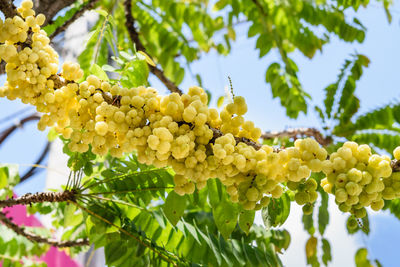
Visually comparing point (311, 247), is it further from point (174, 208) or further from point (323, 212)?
point (174, 208)

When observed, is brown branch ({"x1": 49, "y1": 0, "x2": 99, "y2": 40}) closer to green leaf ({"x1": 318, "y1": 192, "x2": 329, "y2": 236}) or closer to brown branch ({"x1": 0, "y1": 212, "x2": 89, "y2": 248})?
brown branch ({"x1": 0, "y1": 212, "x2": 89, "y2": 248})

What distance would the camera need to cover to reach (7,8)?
2.81 feet

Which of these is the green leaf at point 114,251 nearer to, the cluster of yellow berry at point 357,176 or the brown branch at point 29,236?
the brown branch at point 29,236

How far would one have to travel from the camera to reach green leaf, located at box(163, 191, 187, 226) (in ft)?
3.32

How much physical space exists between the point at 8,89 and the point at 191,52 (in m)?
1.76

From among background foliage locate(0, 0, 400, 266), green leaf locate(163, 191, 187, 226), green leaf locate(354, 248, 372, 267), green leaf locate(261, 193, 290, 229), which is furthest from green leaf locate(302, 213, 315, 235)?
green leaf locate(163, 191, 187, 226)

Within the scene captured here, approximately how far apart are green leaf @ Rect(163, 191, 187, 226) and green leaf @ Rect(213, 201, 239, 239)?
3.7 inches

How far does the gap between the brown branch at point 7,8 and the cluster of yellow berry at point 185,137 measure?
2 centimetres

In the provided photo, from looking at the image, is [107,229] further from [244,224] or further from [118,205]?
[244,224]

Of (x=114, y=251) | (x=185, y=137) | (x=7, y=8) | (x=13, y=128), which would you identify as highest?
(x=13, y=128)

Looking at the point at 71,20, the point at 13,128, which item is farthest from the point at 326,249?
the point at 13,128

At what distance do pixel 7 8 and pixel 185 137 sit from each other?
0.49 meters

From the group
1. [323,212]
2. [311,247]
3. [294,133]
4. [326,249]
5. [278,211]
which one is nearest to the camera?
[278,211]

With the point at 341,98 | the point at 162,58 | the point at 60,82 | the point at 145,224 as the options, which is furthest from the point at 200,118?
the point at 341,98
